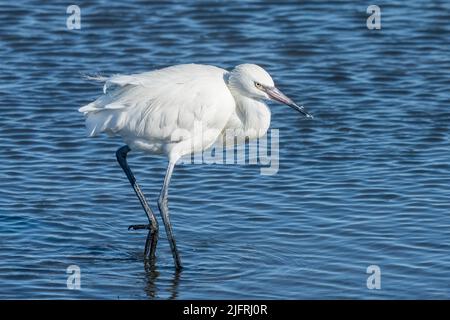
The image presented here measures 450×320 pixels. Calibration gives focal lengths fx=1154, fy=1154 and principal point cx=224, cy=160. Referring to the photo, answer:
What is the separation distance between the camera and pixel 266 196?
32.1 ft

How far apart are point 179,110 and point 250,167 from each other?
2.24m

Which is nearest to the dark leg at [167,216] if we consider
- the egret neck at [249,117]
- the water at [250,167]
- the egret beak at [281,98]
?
the water at [250,167]

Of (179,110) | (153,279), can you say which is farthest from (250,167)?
(153,279)

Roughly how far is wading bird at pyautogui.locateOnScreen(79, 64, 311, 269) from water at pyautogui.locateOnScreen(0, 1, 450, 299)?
60 centimetres

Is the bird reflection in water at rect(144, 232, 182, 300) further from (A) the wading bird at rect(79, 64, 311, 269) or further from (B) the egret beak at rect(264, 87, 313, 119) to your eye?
(B) the egret beak at rect(264, 87, 313, 119)

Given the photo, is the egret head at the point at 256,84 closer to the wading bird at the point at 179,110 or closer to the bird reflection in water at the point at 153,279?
the wading bird at the point at 179,110

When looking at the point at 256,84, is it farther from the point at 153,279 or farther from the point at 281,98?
the point at 153,279

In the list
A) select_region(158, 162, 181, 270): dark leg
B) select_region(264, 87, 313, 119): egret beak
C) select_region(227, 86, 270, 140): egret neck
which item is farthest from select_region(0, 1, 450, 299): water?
select_region(264, 87, 313, 119): egret beak

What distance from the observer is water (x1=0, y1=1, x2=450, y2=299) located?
324 inches

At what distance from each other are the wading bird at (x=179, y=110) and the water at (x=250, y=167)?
604 mm

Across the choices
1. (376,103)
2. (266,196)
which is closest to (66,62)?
(376,103)

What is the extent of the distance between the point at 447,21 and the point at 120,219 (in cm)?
707

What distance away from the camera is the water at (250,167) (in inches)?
324

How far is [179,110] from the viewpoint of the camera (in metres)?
8.44
